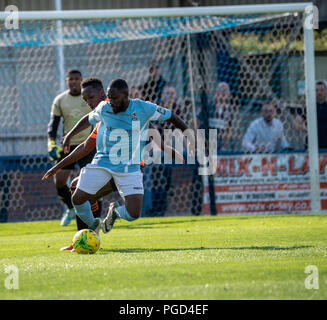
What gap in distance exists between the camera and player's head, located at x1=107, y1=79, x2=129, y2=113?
24.0ft

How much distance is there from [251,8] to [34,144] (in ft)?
17.3

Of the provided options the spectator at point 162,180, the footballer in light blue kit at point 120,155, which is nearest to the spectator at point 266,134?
the spectator at point 162,180

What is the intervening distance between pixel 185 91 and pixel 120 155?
635 centimetres

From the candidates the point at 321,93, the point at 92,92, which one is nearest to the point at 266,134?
the point at 321,93

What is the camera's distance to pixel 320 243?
297 inches

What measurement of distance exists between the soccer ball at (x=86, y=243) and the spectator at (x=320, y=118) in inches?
269

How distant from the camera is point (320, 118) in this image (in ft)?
43.5

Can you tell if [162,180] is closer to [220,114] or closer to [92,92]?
[220,114]

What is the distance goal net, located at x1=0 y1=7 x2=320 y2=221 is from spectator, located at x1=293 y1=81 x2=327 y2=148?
6 cm

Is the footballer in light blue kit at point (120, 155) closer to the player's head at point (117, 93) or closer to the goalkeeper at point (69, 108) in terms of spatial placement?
the player's head at point (117, 93)

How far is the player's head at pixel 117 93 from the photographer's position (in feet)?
24.0

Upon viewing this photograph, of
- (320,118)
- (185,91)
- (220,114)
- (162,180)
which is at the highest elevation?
(185,91)

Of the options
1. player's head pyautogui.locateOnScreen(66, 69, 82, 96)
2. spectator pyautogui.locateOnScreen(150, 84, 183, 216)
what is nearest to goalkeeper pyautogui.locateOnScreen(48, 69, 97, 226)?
player's head pyautogui.locateOnScreen(66, 69, 82, 96)

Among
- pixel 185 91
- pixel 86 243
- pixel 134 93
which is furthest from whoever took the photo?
pixel 185 91
